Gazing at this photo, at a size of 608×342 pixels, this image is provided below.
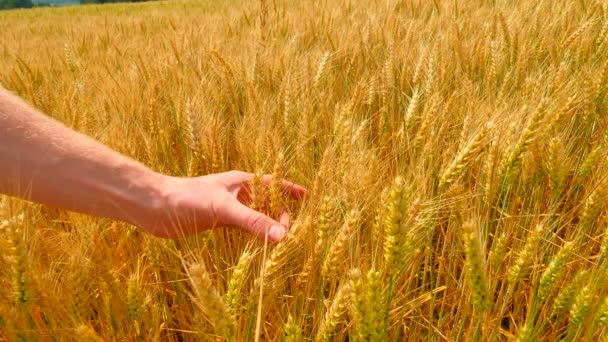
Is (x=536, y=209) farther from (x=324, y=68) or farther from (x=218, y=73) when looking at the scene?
(x=218, y=73)

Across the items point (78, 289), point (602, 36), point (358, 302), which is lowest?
point (78, 289)

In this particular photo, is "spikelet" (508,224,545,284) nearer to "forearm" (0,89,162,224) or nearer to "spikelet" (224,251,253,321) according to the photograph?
"spikelet" (224,251,253,321)

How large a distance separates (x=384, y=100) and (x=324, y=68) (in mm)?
280

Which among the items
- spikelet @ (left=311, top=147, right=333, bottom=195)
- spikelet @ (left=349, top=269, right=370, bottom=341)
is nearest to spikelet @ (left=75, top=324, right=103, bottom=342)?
spikelet @ (left=349, top=269, right=370, bottom=341)

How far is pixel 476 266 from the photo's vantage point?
56cm

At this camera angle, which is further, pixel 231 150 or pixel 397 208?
pixel 231 150

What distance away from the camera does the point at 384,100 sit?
1.34 metres

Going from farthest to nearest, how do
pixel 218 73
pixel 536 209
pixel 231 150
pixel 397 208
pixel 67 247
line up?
pixel 218 73, pixel 231 150, pixel 536 209, pixel 67 247, pixel 397 208

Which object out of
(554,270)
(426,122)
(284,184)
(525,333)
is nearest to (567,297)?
(554,270)

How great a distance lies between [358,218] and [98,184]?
481mm

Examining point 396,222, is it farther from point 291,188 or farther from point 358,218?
point 291,188

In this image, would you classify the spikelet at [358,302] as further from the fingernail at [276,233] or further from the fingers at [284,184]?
the fingers at [284,184]

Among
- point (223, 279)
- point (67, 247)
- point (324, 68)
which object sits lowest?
point (223, 279)

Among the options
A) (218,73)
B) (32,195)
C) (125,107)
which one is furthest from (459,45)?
(32,195)
